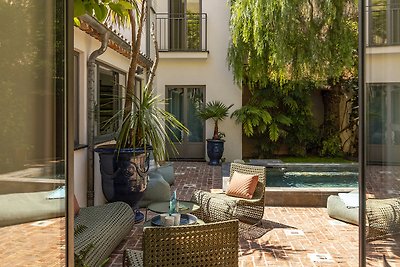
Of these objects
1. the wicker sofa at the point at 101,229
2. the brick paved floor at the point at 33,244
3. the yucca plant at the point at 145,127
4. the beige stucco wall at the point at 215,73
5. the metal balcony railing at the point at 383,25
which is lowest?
the wicker sofa at the point at 101,229

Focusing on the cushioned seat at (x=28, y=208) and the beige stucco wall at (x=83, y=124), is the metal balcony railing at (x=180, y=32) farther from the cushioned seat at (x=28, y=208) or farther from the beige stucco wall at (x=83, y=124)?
the cushioned seat at (x=28, y=208)

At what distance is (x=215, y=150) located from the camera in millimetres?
12508

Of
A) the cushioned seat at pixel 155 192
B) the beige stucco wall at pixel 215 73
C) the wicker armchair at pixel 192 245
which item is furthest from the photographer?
the beige stucco wall at pixel 215 73

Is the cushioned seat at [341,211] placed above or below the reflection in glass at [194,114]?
below

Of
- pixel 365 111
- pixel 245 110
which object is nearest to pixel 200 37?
pixel 245 110

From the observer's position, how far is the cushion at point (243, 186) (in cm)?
601

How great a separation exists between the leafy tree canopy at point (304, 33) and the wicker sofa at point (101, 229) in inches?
287

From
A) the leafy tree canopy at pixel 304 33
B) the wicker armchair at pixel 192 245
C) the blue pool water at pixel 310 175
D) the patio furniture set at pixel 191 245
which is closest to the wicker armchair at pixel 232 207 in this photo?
the patio furniture set at pixel 191 245

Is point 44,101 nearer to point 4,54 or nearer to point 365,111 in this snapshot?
point 4,54

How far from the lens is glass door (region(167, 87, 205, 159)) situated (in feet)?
44.6

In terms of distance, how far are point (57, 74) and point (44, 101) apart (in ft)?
0.45

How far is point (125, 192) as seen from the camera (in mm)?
5984

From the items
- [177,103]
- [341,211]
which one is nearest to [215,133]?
[177,103]

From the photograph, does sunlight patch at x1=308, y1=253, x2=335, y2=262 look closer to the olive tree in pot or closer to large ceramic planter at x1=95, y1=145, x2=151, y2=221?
the olive tree in pot
